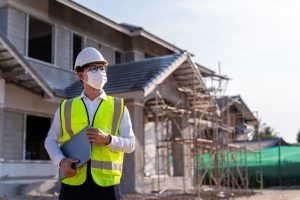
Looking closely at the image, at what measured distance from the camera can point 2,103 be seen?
45.3ft

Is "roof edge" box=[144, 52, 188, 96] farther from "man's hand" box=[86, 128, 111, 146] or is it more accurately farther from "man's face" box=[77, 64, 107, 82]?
"man's hand" box=[86, 128, 111, 146]

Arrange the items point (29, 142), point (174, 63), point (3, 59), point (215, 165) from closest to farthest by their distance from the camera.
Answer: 1. point (3, 59)
2. point (29, 142)
3. point (174, 63)
4. point (215, 165)

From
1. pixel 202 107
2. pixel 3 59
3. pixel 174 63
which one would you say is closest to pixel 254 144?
pixel 202 107

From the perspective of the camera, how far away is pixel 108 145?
3.34 meters

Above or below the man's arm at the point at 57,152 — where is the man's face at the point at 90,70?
above

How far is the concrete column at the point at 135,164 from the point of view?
604 inches

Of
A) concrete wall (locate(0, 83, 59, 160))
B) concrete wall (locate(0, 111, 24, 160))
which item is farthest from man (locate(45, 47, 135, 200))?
concrete wall (locate(0, 111, 24, 160))

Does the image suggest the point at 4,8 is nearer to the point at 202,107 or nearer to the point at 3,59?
the point at 3,59

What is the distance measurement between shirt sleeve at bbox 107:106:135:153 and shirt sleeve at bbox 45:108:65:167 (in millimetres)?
357

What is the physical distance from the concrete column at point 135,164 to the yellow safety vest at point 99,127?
11879 mm

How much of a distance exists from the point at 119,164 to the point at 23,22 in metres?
12.8

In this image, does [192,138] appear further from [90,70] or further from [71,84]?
[90,70]

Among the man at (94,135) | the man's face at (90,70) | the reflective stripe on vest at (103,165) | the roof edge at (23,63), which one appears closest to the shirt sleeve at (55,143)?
the man at (94,135)

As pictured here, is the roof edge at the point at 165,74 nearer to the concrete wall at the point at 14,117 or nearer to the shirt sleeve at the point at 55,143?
the concrete wall at the point at 14,117
